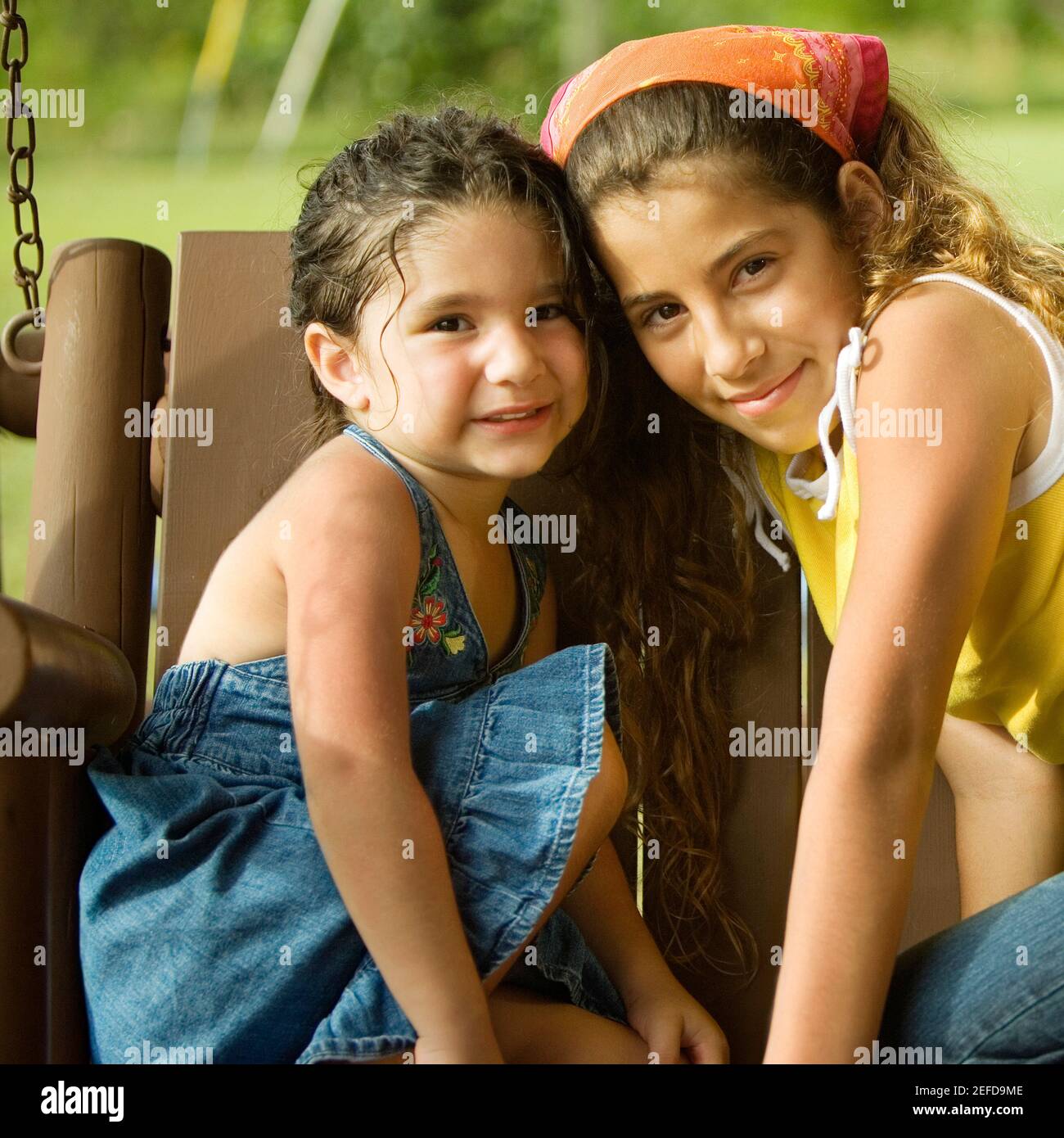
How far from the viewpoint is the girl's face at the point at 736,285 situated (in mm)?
977

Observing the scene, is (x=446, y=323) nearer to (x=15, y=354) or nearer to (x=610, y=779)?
(x=610, y=779)

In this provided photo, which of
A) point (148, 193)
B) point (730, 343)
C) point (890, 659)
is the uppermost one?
point (148, 193)

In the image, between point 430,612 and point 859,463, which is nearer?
point 859,463

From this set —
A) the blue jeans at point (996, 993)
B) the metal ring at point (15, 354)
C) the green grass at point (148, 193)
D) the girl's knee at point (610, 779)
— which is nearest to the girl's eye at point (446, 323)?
the girl's knee at point (610, 779)

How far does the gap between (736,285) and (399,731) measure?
1.33ft

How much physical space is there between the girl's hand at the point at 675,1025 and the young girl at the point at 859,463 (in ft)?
0.60

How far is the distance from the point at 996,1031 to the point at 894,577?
280 mm

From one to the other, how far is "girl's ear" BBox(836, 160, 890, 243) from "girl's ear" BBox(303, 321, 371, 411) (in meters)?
0.39

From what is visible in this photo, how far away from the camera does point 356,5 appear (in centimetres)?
499

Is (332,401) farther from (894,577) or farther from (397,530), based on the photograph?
(894,577)

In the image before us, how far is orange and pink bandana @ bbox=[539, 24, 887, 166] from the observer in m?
1.00

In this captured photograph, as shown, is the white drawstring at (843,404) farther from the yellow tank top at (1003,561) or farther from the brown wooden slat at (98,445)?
the brown wooden slat at (98,445)

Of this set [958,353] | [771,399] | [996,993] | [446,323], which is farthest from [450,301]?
[996,993]

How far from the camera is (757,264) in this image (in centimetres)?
99
